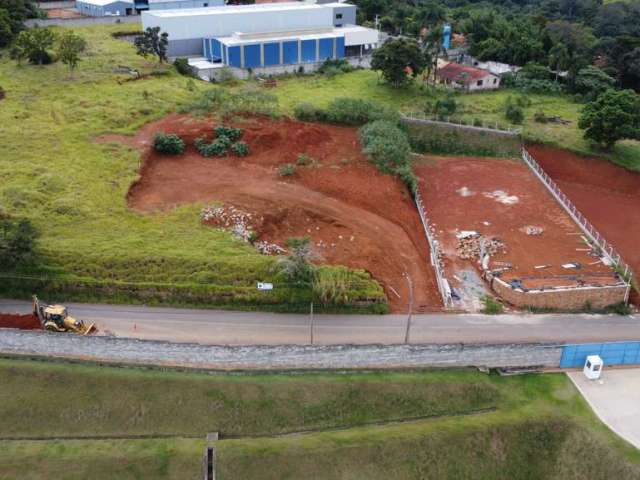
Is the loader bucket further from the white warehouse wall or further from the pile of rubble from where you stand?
the white warehouse wall

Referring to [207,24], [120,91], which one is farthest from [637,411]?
[207,24]

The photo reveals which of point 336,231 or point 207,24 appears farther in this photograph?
point 207,24

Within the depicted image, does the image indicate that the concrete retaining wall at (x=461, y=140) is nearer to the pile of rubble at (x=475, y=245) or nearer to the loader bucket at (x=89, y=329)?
the pile of rubble at (x=475, y=245)

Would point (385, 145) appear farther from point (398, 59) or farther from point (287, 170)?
point (398, 59)

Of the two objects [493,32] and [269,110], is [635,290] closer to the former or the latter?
[269,110]

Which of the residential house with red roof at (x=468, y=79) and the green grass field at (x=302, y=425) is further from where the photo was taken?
the residential house with red roof at (x=468, y=79)

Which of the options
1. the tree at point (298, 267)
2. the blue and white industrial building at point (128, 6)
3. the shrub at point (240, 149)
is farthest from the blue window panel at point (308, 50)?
the tree at point (298, 267)

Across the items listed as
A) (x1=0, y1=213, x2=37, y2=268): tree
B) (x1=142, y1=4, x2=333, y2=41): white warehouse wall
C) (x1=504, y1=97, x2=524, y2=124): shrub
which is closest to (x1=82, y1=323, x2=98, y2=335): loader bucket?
(x1=0, y1=213, x2=37, y2=268): tree
